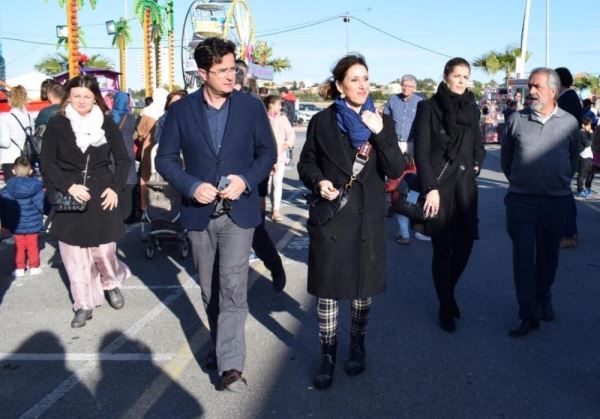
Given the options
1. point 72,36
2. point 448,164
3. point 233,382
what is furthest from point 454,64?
point 72,36

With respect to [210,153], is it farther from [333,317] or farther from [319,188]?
[333,317]

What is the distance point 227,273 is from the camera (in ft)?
13.4

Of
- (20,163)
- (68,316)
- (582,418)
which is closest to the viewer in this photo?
(582,418)

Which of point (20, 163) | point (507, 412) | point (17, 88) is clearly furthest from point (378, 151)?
point (17, 88)

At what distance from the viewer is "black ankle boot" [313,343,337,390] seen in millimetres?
4125

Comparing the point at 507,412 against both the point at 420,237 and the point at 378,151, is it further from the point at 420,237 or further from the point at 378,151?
the point at 420,237

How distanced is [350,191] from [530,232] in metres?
1.78

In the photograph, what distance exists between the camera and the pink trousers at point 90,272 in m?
5.50

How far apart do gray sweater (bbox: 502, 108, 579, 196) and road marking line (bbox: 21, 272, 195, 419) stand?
3042 millimetres

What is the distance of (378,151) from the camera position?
4.03m

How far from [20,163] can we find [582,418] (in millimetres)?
5893

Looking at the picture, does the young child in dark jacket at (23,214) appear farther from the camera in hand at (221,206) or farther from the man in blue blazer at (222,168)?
the camera in hand at (221,206)

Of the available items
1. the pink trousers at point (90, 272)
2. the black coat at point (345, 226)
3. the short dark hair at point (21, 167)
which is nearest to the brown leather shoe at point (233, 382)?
the black coat at point (345, 226)

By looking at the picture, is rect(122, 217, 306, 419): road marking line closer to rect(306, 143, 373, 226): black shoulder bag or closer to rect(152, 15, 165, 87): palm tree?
rect(306, 143, 373, 226): black shoulder bag
